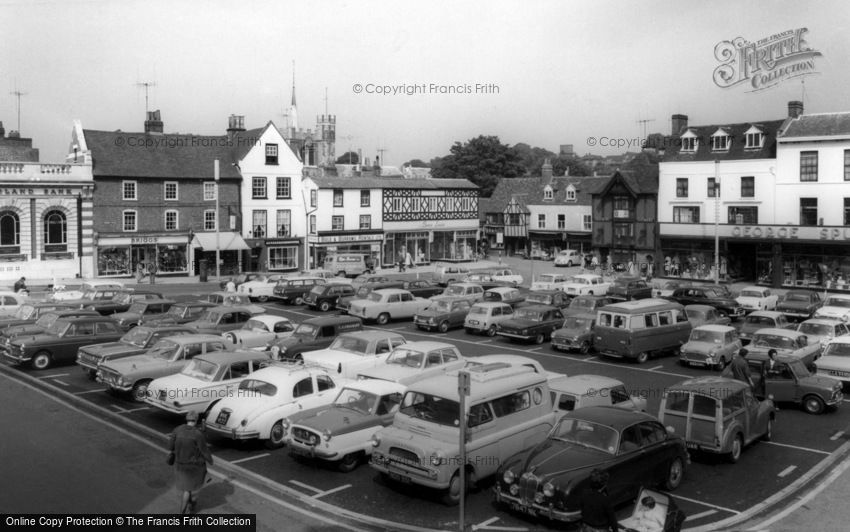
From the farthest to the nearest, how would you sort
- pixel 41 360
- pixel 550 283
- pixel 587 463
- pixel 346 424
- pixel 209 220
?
pixel 209 220, pixel 550 283, pixel 41 360, pixel 346 424, pixel 587 463

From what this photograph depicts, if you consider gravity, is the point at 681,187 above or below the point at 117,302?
above

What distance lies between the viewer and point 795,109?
5222 centimetres

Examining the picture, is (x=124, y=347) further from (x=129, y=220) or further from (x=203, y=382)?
(x=129, y=220)

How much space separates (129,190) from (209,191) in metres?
5.62

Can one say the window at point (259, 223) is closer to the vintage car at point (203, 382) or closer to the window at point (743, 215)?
the window at point (743, 215)

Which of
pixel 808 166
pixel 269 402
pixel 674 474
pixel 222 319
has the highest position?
pixel 808 166

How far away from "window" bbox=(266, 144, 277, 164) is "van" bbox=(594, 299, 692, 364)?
3749 centimetres

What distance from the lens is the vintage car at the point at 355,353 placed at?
20453mm

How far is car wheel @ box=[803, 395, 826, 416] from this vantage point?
63.6 feet

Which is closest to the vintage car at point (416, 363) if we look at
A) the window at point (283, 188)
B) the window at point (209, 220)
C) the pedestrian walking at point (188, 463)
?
the pedestrian walking at point (188, 463)

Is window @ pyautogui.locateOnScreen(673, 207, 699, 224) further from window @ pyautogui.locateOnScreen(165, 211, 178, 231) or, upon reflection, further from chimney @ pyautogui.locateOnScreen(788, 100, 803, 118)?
window @ pyautogui.locateOnScreen(165, 211, 178, 231)

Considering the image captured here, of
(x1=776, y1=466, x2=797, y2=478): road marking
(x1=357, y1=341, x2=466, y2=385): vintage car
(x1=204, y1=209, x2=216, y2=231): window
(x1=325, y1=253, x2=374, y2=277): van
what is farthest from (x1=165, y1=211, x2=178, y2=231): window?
(x1=776, y1=466, x2=797, y2=478): road marking

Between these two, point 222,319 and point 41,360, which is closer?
point 41,360

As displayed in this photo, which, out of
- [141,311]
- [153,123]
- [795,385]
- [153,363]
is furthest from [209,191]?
[795,385]
